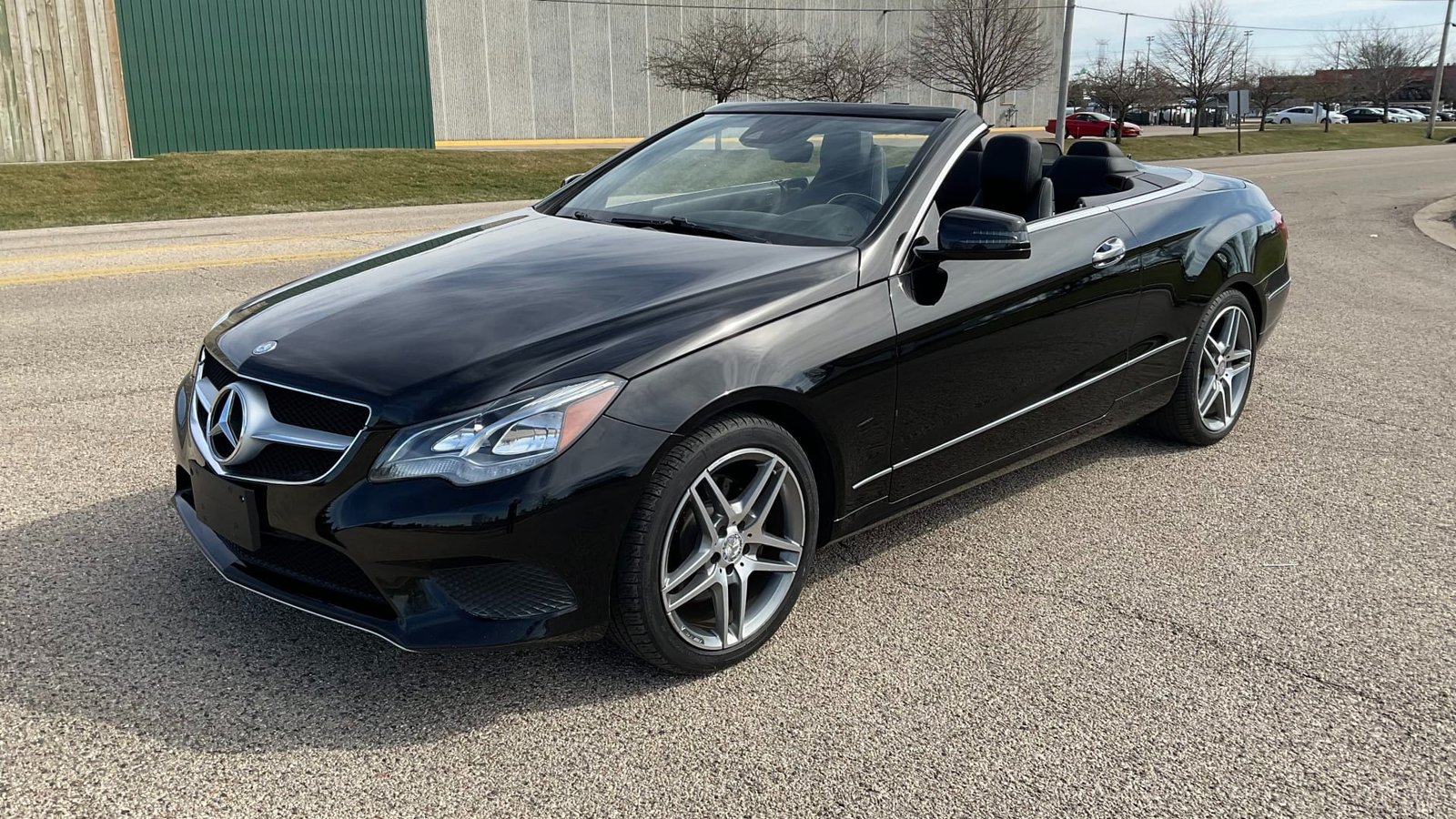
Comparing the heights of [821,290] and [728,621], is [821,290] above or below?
above

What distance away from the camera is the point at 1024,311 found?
13.2 feet

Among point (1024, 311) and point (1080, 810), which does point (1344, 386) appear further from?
point (1080, 810)

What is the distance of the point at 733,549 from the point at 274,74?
29805mm

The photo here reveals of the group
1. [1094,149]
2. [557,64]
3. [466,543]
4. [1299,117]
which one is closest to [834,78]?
[557,64]

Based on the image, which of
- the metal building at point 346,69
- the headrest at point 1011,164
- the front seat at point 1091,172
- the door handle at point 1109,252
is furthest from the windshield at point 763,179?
the metal building at point 346,69

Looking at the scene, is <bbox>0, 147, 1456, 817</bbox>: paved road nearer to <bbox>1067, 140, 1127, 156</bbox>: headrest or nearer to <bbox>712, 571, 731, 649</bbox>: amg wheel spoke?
<bbox>712, 571, 731, 649</bbox>: amg wheel spoke

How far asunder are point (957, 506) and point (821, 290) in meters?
1.51

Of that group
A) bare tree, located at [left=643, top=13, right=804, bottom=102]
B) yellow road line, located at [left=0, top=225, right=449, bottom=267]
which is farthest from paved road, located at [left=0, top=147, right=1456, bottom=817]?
bare tree, located at [left=643, top=13, right=804, bottom=102]

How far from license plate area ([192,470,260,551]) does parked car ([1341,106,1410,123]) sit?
3498 inches

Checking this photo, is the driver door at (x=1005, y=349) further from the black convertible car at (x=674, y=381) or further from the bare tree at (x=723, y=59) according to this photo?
the bare tree at (x=723, y=59)

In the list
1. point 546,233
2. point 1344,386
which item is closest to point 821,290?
point 546,233

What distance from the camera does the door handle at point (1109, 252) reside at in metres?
4.36

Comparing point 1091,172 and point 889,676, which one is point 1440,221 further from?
point 889,676

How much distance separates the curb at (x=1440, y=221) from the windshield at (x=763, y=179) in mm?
11833
